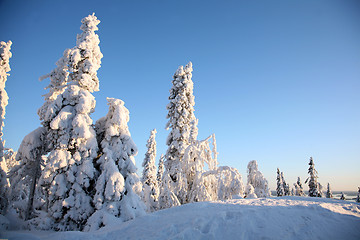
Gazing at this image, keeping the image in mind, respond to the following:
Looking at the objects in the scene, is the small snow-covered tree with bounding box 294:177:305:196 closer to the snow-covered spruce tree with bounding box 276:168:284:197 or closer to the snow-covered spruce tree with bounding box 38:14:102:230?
the snow-covered spruce tree with bounding box 276:168:284:197

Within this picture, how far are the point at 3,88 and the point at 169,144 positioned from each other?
1198 centimetres

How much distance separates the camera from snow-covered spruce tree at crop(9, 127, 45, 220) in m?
10.9

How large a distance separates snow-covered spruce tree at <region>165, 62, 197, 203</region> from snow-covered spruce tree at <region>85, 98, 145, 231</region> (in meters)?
4.53

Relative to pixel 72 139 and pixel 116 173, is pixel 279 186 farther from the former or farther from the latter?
pixel 72 139

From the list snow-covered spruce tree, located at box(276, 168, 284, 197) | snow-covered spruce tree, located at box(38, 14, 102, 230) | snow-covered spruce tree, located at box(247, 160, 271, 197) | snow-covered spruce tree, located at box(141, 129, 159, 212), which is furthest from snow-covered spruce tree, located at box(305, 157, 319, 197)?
snow-covered spruce tree, located at box(38, 14, 102, 230)

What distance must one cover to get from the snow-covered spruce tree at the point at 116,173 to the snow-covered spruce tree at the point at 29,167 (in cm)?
353

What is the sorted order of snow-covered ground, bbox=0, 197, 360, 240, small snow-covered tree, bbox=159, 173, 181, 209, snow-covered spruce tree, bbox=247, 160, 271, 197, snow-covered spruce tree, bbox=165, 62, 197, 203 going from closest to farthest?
snow-covered ground, bbox=0, 197, 360, 240 → small snow-covered tree, bbox=159, 173, 181, 209 → snow-covered spruce tree, bbox=165, 62, 197, 203 → snow-covered spruce tree, bbox=247, 160, 271, 197

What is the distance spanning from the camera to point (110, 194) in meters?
9.43

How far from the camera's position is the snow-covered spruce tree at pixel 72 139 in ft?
30.7

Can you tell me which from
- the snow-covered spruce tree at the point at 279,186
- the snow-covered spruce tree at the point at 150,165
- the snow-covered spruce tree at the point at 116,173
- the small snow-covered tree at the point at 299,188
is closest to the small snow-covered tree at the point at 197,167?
the snow-covered spruce tree at the point at 116,173

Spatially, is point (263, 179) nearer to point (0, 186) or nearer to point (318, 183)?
point (318, 183)

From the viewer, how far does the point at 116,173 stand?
32.1ft

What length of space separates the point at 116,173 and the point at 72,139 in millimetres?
3197

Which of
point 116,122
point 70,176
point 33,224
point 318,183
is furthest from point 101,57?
point 318,183
